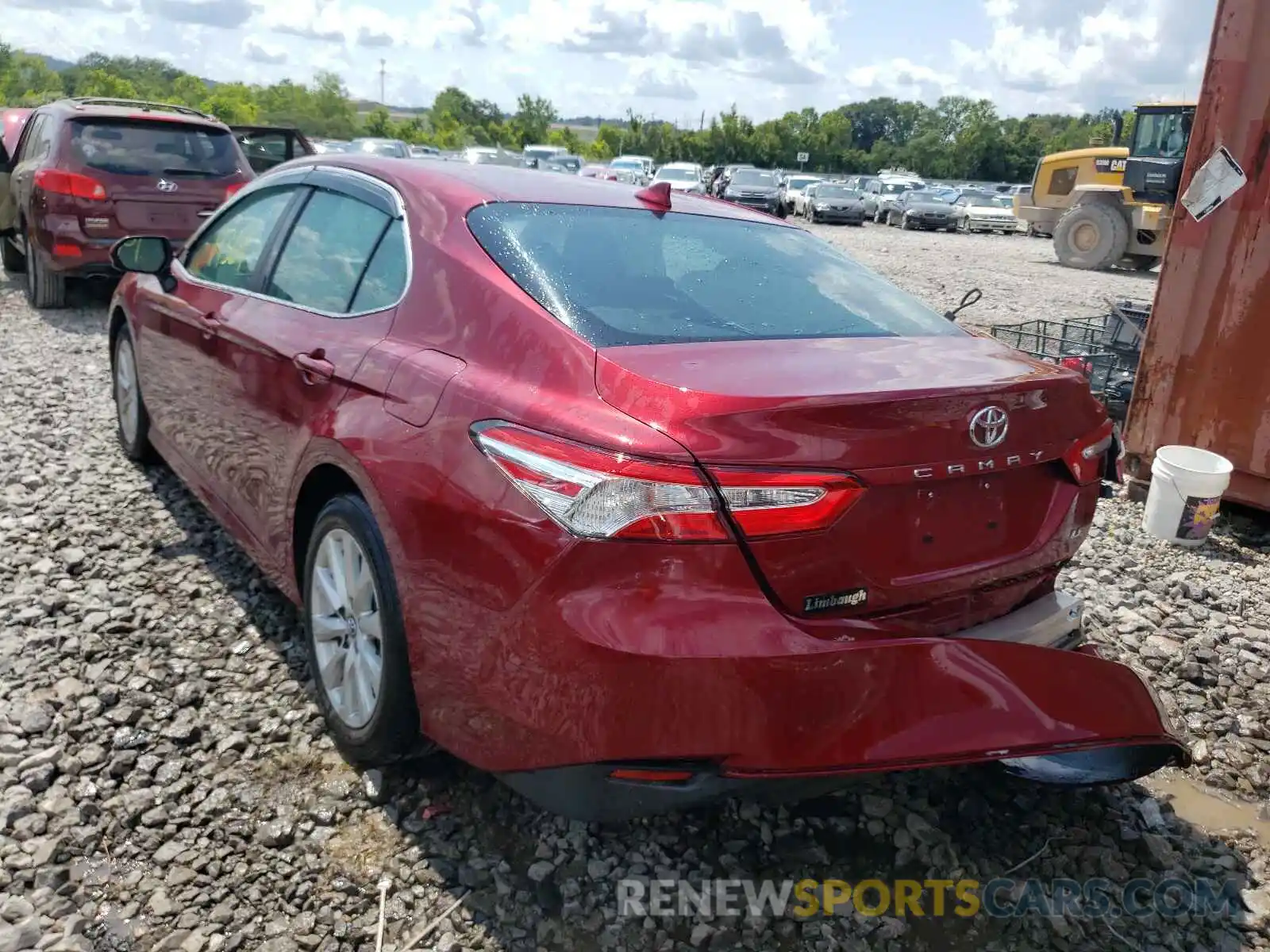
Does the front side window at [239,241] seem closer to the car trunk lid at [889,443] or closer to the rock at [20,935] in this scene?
the car trunk lid at [889,443]

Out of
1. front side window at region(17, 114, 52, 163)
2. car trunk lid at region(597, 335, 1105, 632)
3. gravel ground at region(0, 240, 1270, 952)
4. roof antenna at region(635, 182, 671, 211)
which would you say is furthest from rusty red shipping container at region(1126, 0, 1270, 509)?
front side window at region(17, 114, 52, 163)

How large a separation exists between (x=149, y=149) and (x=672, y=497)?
8.44m

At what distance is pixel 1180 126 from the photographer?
16.3 meters

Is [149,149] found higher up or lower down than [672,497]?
higher up

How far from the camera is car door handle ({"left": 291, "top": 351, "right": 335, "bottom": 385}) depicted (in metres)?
2.74

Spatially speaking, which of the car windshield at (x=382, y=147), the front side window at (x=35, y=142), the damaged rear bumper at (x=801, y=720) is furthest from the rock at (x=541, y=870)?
the car windshield at (x=382, y=147)

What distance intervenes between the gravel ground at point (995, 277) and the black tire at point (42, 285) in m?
7.42

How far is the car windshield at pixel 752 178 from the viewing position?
31906 mm

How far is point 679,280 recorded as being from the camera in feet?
8.96

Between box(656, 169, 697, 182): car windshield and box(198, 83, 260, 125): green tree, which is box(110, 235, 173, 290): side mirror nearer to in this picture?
box(656, 169, 697, 182): car windshield

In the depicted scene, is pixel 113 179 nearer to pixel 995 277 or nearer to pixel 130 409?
pixel 130 409

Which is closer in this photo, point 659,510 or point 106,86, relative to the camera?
point 659,510

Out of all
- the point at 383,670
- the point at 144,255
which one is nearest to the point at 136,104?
the point at 144,255

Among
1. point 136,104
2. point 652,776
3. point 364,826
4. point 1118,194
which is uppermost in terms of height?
point 136,104
